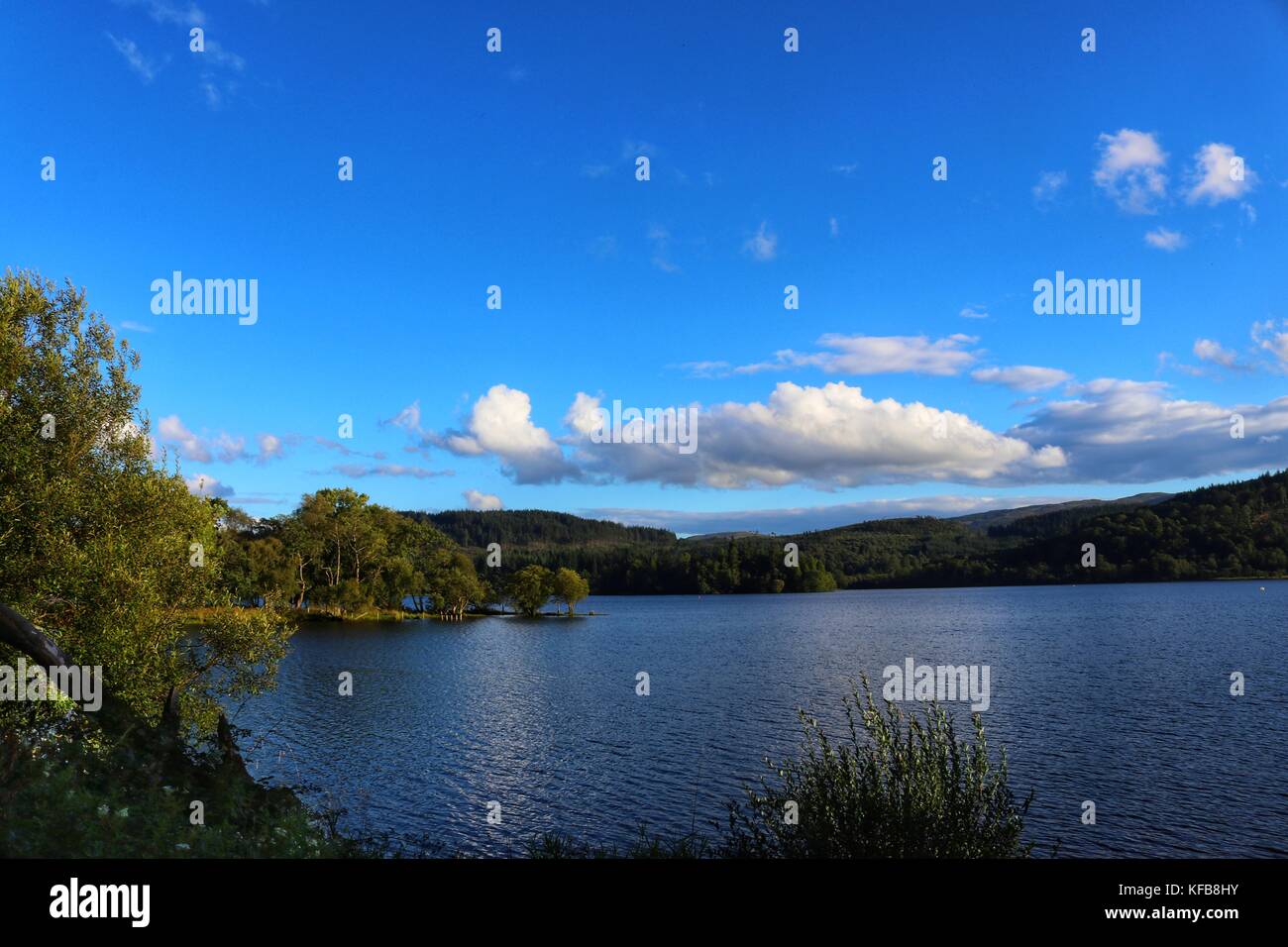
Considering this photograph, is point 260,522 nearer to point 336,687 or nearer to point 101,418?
point 336,687

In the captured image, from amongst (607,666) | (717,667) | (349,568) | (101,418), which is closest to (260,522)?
(349,568)

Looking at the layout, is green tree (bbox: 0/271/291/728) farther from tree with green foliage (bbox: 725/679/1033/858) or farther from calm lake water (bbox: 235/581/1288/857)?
tree with green foliage (bbox: 725/679/1033/858)

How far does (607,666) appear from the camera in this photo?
76.9 m

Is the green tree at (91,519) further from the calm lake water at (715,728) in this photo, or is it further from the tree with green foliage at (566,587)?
the tree with green foliage at (566,587)

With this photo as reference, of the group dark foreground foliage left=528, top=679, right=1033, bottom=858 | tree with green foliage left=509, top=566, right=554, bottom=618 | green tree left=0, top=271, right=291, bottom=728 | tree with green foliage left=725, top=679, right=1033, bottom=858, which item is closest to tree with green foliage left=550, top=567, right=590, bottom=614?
tree with green foliage left=509, top=566, right=554, bottom=618

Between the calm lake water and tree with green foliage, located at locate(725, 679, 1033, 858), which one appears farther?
the calm lake water

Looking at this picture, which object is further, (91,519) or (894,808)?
(91,519)

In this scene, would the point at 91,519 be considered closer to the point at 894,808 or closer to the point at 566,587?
the point at 894,808

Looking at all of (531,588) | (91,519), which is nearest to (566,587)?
(531,588)

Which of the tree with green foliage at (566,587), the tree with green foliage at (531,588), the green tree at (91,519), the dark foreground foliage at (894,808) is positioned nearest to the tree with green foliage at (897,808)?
the dark foreground foliage at (894,808)

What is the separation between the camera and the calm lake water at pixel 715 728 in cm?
2778

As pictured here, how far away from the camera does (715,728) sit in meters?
43.3

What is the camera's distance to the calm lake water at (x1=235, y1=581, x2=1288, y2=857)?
2778 cm
